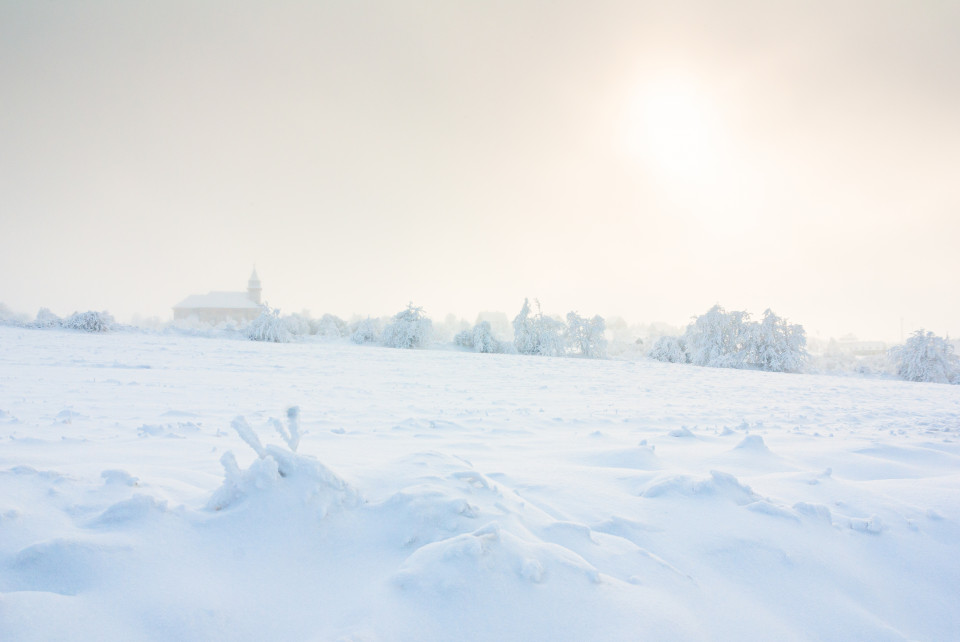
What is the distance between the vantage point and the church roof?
213 feet

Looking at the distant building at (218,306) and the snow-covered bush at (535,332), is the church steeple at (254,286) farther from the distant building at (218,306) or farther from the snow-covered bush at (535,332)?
the snow-covered bush at (535,332)

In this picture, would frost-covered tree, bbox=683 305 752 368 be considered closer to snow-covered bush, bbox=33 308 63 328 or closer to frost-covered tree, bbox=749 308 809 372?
frost-covered tree, bbox=749 308 809 372

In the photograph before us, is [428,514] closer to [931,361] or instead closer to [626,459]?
[626,459]

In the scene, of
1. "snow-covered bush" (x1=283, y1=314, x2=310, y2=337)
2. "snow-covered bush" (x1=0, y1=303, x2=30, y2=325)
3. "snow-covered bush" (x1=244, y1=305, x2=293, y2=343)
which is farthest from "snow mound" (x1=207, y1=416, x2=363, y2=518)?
"snow-covered bush" (x1=283, y1=314, x2=310, y2=337)

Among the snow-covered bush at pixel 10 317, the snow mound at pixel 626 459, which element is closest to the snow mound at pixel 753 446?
the snow mound at pixel 626 459

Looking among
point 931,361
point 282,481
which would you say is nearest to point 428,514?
point 282,481

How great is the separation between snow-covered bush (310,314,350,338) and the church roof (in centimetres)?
4061

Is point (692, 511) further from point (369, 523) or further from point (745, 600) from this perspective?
point (369, 523)

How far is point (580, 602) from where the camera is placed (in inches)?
67.6

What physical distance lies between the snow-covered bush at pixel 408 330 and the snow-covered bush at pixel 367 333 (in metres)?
0.71

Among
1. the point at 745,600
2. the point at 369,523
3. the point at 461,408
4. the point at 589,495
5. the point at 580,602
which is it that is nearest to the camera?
the point at 580,602

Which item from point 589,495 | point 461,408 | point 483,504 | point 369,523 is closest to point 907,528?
point 589,495

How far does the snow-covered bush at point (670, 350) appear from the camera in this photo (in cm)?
2655

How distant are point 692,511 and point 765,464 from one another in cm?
153
